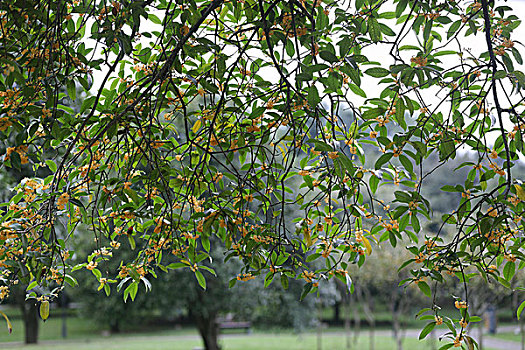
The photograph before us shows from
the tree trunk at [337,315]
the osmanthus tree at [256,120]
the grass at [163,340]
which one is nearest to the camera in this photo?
the osmanthus tree at [256,120]

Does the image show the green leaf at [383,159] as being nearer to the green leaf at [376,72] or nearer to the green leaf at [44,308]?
the green leaf at [376,72]

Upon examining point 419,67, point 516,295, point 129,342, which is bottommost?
point 129,342

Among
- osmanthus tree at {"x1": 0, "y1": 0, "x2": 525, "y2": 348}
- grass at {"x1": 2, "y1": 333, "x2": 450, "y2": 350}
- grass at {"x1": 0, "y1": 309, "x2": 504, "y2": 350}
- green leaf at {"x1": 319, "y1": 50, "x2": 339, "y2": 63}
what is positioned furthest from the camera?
grass at {"x1": 0, "y1": 309, "x2": 504, "y2": 350}

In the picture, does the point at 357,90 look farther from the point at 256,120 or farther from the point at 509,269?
the point at 509,269

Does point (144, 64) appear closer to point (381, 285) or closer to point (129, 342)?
point (381, 285)

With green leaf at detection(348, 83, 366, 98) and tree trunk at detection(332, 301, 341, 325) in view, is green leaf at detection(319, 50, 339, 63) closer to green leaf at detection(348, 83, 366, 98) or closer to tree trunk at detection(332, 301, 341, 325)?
green leaf at detection(348, 83, 366, 98)

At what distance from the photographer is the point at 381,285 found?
9719 mm

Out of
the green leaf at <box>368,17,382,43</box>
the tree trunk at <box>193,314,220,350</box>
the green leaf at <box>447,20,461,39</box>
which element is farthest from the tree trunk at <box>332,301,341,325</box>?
the green leaf at <box>368,17,382,43</box>

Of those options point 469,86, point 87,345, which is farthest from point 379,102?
point 87,345

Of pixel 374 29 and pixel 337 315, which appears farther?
pixel 337 315

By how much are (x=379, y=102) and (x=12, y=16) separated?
93 cm

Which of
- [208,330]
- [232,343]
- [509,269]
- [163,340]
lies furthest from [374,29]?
[163,340]

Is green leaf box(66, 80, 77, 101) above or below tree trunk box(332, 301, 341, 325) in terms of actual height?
→ above

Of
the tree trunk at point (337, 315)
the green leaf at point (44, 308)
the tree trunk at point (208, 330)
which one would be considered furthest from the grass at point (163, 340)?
the green leaf at point (44, 308)
